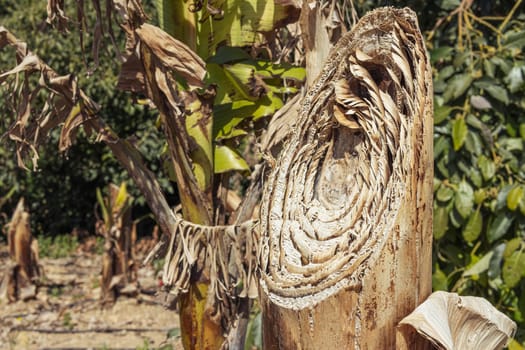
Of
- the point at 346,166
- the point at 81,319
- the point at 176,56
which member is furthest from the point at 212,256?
the point at 81,319

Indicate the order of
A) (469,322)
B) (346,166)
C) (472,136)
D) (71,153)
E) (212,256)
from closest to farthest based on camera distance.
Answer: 1. (469,322)
2. (346,166)
3. (212,256)
4. (472,136)
5. (71,153)

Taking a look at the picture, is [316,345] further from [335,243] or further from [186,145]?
[186,145]

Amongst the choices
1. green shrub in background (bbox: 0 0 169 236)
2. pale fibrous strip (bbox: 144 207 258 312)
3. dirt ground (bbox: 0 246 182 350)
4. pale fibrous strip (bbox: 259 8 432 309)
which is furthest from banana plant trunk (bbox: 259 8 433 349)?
green shrub in background (bbox: 0 0 169 236)

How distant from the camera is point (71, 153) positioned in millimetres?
8039

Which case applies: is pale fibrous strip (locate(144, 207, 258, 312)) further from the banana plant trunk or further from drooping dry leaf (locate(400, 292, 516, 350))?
drooping dry leaf (locate(400, 292, 516, 350))

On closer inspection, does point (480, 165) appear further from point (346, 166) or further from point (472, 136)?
point (346, 166)

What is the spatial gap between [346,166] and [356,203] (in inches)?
4.3

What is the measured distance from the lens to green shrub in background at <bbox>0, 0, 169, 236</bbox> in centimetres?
735

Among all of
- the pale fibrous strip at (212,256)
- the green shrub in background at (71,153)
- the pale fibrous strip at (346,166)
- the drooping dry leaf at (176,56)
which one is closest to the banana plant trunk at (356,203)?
the pale fibrous strip at (346,166)

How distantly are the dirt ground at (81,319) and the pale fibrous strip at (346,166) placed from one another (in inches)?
137

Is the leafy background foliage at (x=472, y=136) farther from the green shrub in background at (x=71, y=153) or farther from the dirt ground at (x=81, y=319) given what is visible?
→ the green shrub in background at (x=71, y=153)

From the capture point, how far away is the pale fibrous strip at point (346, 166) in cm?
93

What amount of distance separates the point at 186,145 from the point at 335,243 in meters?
0.99

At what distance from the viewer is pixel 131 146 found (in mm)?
2047
